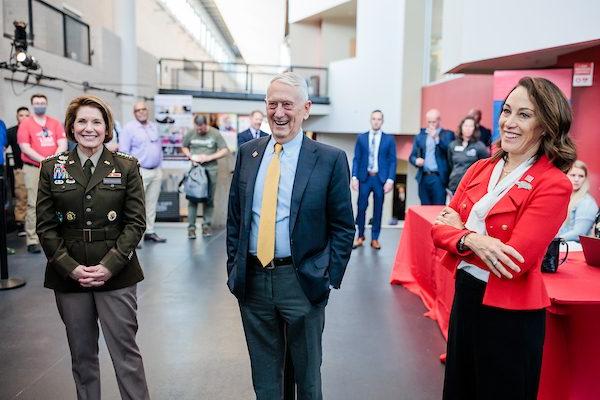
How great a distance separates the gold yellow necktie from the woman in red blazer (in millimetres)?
628


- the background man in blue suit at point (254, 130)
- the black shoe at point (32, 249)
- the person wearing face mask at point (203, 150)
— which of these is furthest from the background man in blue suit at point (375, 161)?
the black shoe at point (32, 249)

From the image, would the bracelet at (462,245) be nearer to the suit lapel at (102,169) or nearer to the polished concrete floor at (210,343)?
the polished concrete floor at (210,343)

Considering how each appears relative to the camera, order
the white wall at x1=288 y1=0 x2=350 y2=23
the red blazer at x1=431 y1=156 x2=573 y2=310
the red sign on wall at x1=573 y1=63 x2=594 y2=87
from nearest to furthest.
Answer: the red blazer at x1=431 y1=156 x2=573 y2=310
the red sign on wall at x1=573 y1=63 x2=594 y2=87
the white wall at x1=288 y1=0 x2=350 y2=23

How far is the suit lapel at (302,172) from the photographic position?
185 cm

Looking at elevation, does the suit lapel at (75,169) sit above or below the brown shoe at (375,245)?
above

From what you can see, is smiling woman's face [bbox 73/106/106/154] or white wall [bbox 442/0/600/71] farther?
white wall [bbox 442/0/600/71]

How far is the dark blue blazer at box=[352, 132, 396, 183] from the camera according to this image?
18.8ft

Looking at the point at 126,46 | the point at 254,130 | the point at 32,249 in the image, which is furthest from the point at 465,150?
the point at 126,46

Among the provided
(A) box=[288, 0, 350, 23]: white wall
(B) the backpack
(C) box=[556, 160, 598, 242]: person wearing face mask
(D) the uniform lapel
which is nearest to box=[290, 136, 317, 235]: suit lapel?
(D) the uniform lapel

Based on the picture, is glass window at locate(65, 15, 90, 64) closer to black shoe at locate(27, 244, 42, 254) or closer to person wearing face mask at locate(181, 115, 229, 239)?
person wearing face mask at locate(181, 115, 229, 239)

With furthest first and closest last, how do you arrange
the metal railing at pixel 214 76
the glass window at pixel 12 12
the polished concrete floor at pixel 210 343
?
the metal railing at pixel 214 76
the glass window at pixel 12 12
the polished concrete floor at pixel 210 343

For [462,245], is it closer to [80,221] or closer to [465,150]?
[80,221]

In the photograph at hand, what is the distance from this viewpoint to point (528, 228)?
1.56m

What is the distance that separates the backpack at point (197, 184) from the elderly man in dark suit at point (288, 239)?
4.63 meters
